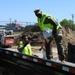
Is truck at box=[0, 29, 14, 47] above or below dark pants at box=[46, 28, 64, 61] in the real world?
below

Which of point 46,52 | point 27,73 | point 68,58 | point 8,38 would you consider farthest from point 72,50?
point 8,38

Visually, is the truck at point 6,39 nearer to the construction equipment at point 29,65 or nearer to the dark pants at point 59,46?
the dark pants at point 59,46

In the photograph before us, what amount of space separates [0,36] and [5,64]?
58.3ft

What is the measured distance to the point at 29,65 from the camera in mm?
5547

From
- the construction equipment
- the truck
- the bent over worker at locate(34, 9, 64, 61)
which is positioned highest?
the bent over worker at locate(34, 9, 64, 61)

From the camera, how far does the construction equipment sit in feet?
15.0

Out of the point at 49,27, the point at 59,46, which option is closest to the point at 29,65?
the point at 59,46

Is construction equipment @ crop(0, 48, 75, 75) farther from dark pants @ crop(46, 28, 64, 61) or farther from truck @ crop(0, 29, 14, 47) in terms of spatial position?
truck @ crop(0, 29, 14, 47)

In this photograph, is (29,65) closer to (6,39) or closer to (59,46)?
(59,46)

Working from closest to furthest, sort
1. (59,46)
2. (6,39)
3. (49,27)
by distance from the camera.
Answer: (59,46)
(49,27)
(6,39)

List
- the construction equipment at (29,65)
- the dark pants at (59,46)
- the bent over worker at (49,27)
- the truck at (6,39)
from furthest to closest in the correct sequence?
the truck at (6,39) → the bent over worker at (49,27) → the dark pants at (59,46) → the construction equipment at (29,65)

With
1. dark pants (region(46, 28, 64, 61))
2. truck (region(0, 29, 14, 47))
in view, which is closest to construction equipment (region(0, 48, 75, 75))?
dark pants (region(46, 28, 64, 61))

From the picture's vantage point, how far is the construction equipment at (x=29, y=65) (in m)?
4.56

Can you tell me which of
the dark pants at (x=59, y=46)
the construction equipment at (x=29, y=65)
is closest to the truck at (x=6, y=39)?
the dark pants at (x=59, y=46)
